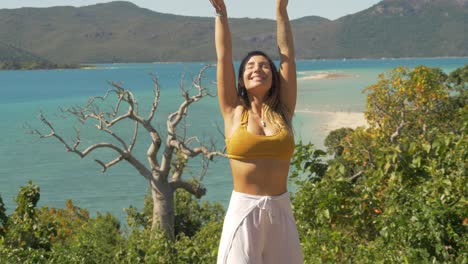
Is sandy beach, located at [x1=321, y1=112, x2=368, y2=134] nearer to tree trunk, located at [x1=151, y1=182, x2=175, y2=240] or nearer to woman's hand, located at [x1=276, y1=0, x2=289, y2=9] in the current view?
tree trunk, located at [x1=151, y1=182, x2=175, y2=240]

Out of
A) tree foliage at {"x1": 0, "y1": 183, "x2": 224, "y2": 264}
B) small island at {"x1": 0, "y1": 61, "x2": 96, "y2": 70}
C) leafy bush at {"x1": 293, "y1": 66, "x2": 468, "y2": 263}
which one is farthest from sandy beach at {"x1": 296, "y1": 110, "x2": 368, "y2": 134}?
small island at {"x1": 0, "y1": 61, "x2": 96, "y2": 70}

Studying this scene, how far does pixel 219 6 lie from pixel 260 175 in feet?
2.47

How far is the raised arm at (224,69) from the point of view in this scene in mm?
2865

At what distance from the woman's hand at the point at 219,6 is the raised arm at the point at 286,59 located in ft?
0.86

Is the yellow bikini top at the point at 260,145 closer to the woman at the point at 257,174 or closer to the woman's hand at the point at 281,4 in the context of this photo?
the woman at the point at 257,174

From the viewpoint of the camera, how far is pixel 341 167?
173 inches

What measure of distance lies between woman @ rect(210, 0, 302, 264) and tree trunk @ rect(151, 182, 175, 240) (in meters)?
11.0

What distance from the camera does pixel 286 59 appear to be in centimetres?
299

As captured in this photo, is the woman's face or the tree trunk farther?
the tree trunk

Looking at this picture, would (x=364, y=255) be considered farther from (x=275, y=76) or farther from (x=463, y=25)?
(x=463, y=25)

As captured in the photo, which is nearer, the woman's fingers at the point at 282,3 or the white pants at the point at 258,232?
the white pants at the point at 258,232

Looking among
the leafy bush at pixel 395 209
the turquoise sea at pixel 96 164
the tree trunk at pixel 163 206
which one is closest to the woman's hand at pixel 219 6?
the leafy bush at pixel 395 209

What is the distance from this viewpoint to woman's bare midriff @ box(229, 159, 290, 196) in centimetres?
269

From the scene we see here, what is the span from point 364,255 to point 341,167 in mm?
659
